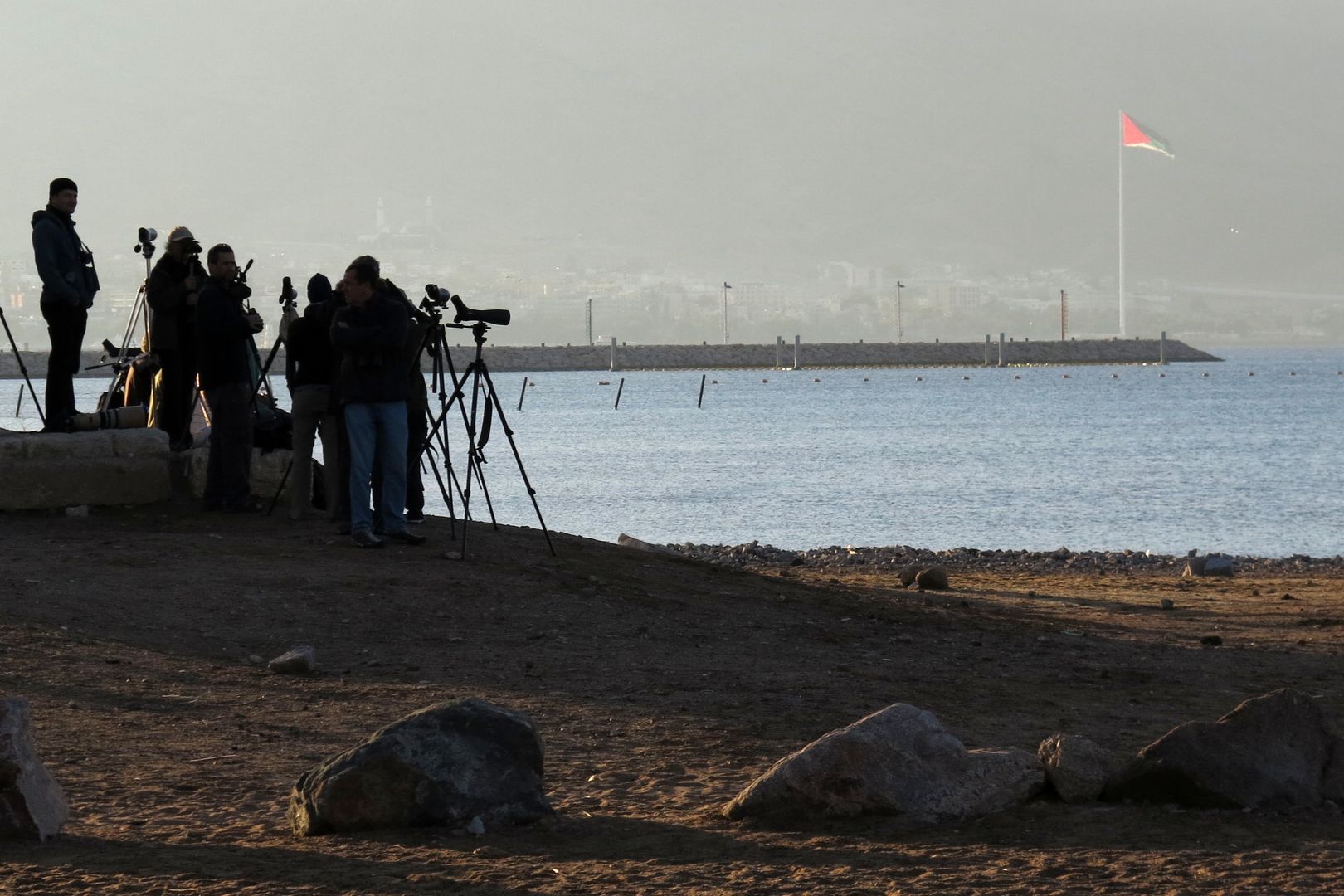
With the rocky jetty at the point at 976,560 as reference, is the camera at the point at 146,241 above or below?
above

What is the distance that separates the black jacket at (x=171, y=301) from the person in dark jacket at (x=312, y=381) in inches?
42.6

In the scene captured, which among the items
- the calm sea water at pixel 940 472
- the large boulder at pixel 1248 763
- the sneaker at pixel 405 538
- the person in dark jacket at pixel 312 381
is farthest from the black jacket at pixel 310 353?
the calm sea water at pixel 940 472

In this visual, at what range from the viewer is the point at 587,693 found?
7.94 metres

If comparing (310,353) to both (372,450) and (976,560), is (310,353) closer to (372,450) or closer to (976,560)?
(372,450)

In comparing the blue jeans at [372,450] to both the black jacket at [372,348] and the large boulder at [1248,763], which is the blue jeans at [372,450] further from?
the large boulder at [1248,763]

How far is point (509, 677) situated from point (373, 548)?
2990 millimetres

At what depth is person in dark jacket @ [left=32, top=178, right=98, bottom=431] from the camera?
38.3ft

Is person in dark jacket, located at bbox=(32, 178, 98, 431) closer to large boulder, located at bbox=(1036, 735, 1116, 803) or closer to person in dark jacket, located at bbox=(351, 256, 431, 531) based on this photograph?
person in dark jacket, located at bbox=(351, 256, 431, 531)

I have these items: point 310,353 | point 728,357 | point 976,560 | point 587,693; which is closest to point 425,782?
point 587,693

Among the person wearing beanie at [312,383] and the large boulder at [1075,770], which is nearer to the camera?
the large boulder at [1075,770]

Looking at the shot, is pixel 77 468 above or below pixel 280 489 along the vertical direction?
above

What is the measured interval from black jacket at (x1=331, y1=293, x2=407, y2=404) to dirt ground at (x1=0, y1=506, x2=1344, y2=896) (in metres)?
1.01

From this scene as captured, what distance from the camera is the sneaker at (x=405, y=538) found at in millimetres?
11312

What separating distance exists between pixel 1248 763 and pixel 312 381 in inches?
291
